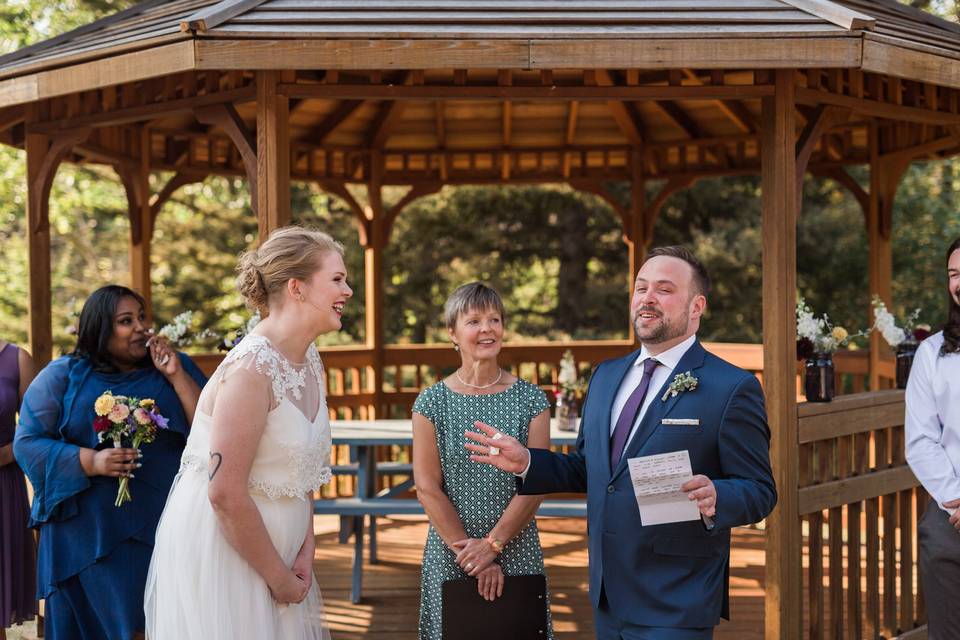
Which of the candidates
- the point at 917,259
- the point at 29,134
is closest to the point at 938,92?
the point at 29,134

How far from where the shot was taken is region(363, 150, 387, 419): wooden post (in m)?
10.1

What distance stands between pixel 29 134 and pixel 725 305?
39.5ft

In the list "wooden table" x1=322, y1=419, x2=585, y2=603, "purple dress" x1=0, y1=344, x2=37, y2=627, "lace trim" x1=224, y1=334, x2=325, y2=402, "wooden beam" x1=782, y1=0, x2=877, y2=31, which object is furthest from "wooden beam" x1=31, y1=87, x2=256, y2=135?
"wooden beam" x1=782, y1=0, x2=877, y2=31

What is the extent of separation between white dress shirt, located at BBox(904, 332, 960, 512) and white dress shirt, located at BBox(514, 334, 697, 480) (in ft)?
4.86

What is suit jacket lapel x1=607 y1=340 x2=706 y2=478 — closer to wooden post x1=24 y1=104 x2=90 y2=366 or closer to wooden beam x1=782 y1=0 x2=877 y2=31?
wooden beam x1=782 y1=0 x2=877 y2=31

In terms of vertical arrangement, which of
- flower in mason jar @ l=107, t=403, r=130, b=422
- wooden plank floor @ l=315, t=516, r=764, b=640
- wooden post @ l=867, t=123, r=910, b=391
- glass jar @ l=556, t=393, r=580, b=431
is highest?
wooden post @ l=867, t=123, r=910, b=391

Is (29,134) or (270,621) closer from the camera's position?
(270,621)

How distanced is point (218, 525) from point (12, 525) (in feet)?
9.07

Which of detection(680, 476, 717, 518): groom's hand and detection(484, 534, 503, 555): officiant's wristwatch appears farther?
detection(484, 534, 503, 555): officiant's wristwatch

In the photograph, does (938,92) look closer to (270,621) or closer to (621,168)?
(621,168)

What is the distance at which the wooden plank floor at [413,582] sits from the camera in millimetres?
6102

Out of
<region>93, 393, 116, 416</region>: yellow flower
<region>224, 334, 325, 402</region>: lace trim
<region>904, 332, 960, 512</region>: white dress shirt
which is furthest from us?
<region>93, 393, 116, 416</region>: yellow flower

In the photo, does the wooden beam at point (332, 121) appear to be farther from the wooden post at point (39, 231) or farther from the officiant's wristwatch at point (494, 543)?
the officiant's wristwatch at point (494, 543)

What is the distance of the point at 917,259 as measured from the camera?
15.5m
